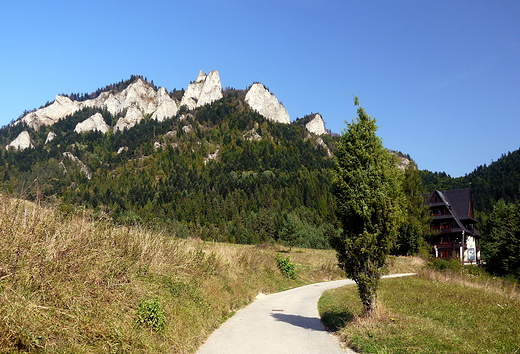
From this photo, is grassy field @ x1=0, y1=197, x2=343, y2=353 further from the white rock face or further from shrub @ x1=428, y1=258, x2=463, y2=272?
the white rock face

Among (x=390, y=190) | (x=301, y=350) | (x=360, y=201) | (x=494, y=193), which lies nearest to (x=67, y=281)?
(x=301, y=350)

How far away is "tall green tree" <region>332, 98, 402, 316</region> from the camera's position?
10625mm

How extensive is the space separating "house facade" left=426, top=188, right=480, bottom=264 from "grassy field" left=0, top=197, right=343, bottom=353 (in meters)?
51.7

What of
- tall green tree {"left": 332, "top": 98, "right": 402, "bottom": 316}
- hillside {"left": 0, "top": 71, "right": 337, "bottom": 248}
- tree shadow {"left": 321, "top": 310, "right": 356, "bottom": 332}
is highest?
hillside {"left": 0, "top": 71, "right": 337, "bottom": 248}

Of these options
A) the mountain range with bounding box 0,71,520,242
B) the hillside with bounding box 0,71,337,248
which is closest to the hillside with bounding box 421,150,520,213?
the mountain range with bounding box 0,71,520,242

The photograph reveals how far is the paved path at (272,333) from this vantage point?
866 cm

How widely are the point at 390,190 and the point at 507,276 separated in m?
30.9

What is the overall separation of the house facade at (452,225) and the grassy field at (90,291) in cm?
5174

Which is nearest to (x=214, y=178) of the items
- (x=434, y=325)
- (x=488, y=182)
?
(x=488, y=182)

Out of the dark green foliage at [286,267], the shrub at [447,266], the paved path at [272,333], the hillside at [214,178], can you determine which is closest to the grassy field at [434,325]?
the paved path at [272,333]

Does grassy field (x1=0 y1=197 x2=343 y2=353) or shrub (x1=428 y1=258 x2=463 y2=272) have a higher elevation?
grassy field (x1=0 y1=197 x2=343 y2=353)

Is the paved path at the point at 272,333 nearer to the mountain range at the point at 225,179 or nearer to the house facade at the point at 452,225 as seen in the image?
the mountain range at the point at 225,179

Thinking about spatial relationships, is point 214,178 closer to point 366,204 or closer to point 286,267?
point 286,267

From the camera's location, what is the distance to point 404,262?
40625 mm
